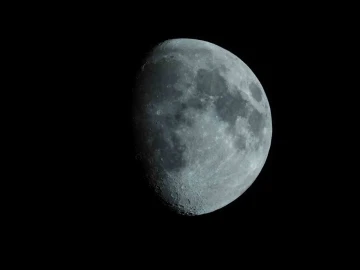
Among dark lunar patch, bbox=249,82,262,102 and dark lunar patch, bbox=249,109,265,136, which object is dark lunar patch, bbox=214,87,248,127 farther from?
dark lunar patch, bbox=249,82,262,102

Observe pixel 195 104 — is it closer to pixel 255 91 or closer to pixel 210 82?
pixel 210 82

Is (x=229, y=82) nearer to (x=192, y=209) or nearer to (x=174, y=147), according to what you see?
(x=174, y=147)

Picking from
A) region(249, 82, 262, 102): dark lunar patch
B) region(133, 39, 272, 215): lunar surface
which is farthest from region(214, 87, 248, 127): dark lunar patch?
region(249, 82, 262, 102): dark lunar patch

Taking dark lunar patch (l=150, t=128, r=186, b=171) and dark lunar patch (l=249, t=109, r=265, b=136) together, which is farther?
dark lunar patch (l=249, t=109, r=265, b=136)

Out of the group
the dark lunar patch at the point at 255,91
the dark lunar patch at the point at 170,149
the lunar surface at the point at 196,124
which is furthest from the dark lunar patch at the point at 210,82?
the dark lunar patch at the point at 170,149

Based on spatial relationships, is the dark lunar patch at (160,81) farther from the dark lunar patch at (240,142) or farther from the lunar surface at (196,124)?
the dark lunar patch at (240,142)

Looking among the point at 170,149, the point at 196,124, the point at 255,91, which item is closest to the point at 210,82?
the point at 196,124
